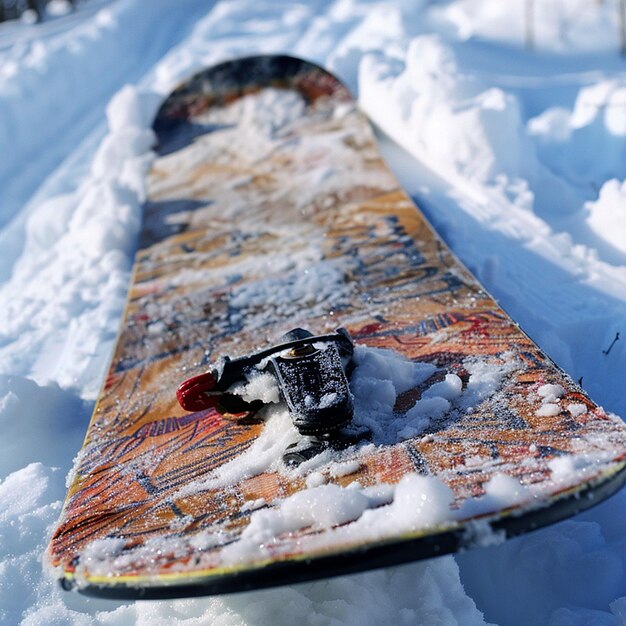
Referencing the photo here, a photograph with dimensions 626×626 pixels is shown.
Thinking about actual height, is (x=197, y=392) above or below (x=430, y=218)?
above

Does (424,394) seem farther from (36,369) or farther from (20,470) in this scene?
(36,369)

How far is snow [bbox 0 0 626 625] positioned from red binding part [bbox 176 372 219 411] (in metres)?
0.19

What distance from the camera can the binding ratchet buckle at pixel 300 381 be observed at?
1.45 meters

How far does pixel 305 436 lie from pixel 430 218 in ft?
5.33

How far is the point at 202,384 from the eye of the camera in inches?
64.7

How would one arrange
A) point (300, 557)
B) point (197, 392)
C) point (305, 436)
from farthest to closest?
point (197, 392)
point (305, 436)
point (300, 557)

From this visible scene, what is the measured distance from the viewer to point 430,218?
9.43ft

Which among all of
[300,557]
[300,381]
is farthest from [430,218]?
[300,557]

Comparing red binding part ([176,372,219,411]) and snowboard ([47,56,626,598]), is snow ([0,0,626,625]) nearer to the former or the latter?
snowboard ([47,56,626,598])

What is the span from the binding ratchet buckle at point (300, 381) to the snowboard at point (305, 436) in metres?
0.02

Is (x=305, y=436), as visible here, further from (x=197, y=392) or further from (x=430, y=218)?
(x=430, y=218)

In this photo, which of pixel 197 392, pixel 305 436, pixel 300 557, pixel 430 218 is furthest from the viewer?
pixel 430 218

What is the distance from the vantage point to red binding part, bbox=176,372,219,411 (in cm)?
163

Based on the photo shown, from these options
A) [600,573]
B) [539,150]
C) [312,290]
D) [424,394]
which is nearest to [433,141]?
[539,150]
